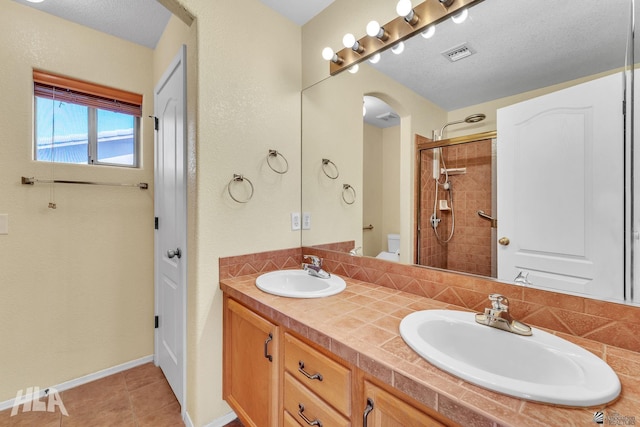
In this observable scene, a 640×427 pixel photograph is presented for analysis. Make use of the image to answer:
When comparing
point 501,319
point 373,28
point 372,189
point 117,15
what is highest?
point 117,15

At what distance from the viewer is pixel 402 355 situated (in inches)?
28.8

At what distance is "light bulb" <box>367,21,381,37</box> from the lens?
1.35m

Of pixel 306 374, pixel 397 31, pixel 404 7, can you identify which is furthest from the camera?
pixel 397 31

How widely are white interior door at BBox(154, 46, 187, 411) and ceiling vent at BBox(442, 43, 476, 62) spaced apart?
1.39 meters

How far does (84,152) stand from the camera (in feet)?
6.49

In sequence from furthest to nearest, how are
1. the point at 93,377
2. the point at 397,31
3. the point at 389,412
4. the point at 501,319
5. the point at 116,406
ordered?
1. the point at 93,377
2. the point at 116,406
3. the point at 397,31
4. the point at 501,319
5. the point at 389,412

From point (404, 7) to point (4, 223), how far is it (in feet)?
8.26

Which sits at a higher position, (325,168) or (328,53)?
(328,53)

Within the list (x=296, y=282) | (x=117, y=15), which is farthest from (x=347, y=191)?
(x=117, y=15)

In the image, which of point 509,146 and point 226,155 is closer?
point 509,146

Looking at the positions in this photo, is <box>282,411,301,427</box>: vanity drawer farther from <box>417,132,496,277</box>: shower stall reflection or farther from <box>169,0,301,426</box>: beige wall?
<box>417,132,496,277</box>: shower stall reflection

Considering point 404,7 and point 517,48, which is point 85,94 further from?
point 517,48

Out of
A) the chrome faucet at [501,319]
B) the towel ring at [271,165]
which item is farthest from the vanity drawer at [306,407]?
the towel ring at [271,165]

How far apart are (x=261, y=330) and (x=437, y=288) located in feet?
2.62
